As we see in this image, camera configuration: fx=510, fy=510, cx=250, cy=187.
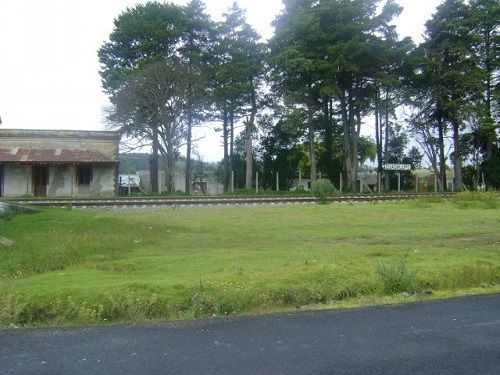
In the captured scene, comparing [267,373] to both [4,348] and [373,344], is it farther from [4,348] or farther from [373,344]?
[4,348]

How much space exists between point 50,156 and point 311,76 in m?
20.5

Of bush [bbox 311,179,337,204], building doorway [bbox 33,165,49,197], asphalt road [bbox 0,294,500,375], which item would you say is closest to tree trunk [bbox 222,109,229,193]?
building doorway [bbox 33,165,49,197]

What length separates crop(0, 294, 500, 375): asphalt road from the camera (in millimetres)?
4359

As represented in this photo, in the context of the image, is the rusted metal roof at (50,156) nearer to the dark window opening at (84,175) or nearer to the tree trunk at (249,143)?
the dark window opening at (84,175)

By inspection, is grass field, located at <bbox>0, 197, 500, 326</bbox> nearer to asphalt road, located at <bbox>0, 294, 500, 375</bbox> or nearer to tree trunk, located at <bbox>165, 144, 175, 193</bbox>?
asphalt road, located at <bbox>0, 294, 500, 375</bbox>

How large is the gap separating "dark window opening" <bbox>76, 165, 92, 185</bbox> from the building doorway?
2.10 m

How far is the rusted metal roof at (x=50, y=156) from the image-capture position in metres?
34.0

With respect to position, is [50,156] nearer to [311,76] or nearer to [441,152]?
[311,76]

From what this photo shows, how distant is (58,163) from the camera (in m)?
34.3

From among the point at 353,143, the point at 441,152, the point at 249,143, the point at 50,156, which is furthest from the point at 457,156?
the point at 50,156

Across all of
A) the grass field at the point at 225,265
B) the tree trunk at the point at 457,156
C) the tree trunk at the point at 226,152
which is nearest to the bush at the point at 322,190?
the grass field at the point at 225,265

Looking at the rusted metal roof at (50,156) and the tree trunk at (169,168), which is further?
the tree trunk at (169,168)

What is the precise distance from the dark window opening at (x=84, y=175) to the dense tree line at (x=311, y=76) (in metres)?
5.39

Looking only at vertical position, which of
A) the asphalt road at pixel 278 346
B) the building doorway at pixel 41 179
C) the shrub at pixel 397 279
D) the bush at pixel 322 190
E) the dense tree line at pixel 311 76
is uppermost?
the dense tree line at pixel 311 76
